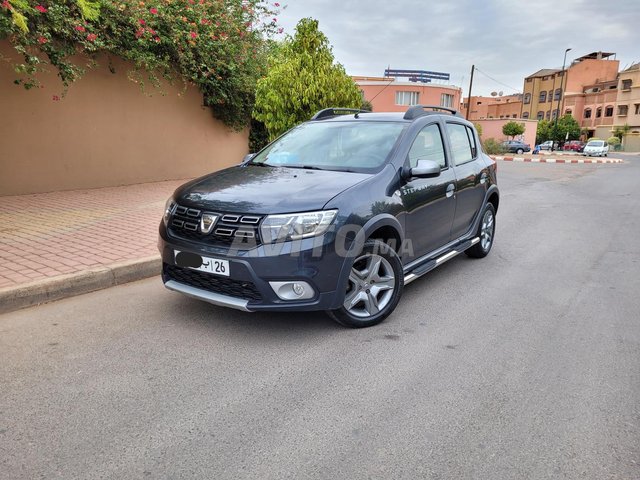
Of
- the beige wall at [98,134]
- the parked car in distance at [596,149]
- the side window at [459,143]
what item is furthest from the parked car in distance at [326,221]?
the parked car in distance at [596,149]

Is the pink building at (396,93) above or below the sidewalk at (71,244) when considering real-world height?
above

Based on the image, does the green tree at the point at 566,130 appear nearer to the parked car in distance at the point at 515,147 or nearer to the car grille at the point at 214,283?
the parked car in distance at the point at 515,147

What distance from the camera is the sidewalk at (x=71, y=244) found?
168 inches

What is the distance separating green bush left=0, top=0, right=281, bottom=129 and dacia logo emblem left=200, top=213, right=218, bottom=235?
11.3ft

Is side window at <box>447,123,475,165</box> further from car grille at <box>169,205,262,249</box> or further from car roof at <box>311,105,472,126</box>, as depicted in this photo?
car grille at <box>169,205,262,249</box>

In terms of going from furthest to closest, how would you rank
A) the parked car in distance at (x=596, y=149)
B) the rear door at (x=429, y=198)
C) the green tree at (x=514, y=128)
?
the green tree at (x=514, y=128), the parked car in distance at (x=596, y=149), the rear door at (x=429, y=198)

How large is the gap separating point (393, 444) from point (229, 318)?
74.5 inches

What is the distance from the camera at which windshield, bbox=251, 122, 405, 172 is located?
411 centimetres

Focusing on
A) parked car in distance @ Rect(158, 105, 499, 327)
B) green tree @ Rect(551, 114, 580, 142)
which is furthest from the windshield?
green tree @ Rect(551, 114, 580, 142)

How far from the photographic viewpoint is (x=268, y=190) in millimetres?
3533

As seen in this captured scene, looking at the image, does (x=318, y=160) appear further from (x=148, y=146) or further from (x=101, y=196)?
(x=148, y=146)

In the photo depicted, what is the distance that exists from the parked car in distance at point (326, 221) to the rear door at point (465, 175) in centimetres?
6

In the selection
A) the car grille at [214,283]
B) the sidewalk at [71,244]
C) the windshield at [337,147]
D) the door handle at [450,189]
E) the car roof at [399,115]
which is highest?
the car roof at [399,115]

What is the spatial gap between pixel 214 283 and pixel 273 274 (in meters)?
0.52
